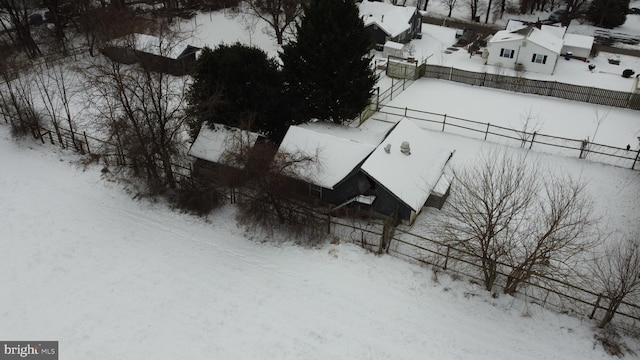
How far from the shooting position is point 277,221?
844 inches

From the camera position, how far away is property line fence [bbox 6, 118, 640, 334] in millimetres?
17188

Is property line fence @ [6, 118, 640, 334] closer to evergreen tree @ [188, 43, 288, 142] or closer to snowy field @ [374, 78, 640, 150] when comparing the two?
evergreen tree @ [188, 43, 288, 142]

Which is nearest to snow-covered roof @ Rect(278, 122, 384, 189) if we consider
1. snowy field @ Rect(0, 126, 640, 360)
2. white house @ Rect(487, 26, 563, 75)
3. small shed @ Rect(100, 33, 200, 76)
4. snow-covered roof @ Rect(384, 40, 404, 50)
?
snowy field @ Rect(0, 126, 640, 360)

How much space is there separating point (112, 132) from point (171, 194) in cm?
437

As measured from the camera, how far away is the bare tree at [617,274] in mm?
16016

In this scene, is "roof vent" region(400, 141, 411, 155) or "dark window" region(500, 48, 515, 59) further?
"dark window" region(500, 48, 515, 59)

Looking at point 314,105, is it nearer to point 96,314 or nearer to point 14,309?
point 96,314

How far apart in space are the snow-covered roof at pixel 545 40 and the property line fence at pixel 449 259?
27.1 metres

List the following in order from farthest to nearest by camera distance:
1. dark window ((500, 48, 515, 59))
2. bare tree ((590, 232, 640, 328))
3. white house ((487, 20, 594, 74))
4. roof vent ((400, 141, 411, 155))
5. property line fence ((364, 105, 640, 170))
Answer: dark window ((500, 48, 515, 59)) → white house ((487, 20, 594, 74)) → property line fence ((364, 105, 640, 170)) → roof vent ((400, 141, 411, 155)) → bare tree ((590, 232, 640, 328))

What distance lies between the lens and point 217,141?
23.6 meters

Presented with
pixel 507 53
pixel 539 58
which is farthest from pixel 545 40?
pixel 507 53

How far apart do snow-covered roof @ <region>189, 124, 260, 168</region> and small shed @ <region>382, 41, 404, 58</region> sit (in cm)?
2227

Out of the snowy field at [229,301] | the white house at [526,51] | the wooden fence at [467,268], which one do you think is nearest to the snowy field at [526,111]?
the white house at [526,51]

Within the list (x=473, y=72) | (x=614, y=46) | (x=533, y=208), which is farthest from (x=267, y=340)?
(x=614, y=46)
